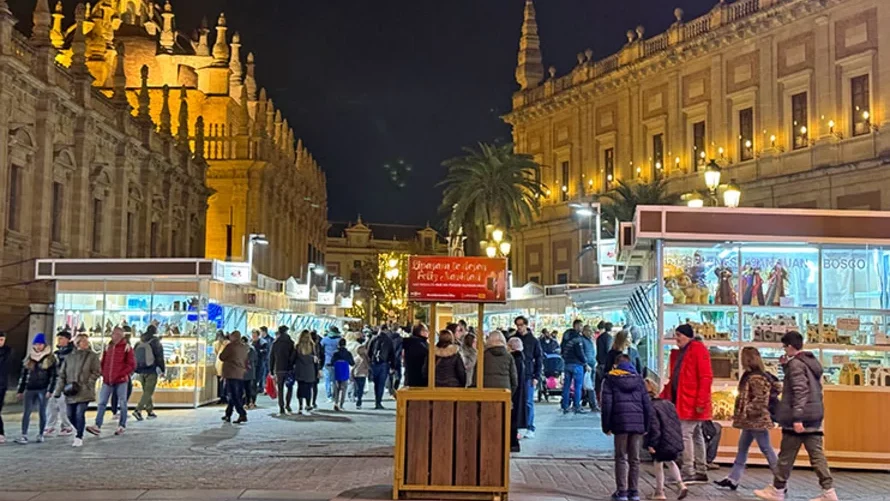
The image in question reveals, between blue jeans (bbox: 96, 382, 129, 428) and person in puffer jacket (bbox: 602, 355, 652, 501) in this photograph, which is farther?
blue jeans (bbox: 96, 382, 129, 428)

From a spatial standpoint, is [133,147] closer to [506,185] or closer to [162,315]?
[162,315]

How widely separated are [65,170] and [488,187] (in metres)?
23.0

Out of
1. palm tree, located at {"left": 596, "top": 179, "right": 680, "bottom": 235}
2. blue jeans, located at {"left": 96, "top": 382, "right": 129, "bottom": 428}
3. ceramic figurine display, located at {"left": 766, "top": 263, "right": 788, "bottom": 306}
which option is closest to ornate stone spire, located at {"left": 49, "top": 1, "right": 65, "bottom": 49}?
palm tree, located at {"left": 596, "top": 179, "right": 680, "bottom": 235}

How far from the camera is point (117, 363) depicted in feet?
52.2

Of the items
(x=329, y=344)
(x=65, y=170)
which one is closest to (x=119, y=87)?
(x=65, y=170)

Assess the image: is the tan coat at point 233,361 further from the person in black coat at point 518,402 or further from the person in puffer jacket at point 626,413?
the person in puffer jacket at point 626,413

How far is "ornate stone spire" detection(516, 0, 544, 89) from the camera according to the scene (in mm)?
65188

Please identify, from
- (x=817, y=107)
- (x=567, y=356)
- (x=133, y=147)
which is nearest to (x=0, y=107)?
(x=133, y=147)

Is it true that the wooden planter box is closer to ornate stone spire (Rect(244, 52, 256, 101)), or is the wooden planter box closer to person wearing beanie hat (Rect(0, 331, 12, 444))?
person wearing beanie hat (Rect(0, 331, 12, 444))

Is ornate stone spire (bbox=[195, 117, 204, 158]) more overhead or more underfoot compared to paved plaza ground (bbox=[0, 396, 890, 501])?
more overhead

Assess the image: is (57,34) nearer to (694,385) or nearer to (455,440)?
(455,440)

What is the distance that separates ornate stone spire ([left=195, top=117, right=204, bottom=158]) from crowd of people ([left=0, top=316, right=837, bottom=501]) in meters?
27.4

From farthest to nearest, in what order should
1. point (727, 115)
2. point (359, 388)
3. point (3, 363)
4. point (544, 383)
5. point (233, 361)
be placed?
point (727, 115), point (544, 383), point (359, 388), point (233, 361), point (3, 363)

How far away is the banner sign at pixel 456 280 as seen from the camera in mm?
9883
